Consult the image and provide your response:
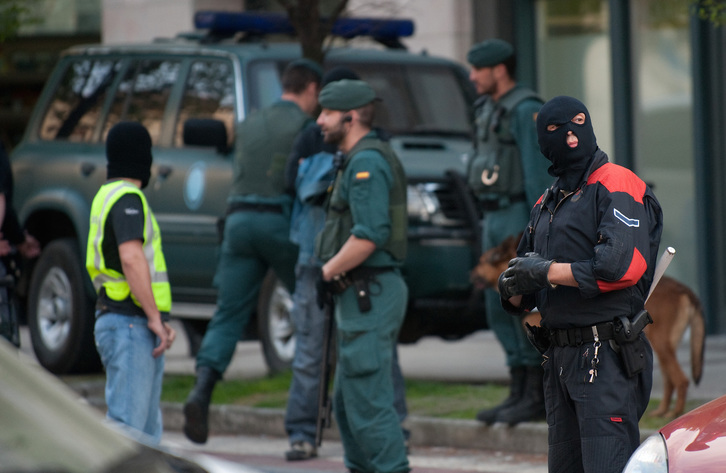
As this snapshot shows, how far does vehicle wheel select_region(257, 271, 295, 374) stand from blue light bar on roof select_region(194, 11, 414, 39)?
1880 mm

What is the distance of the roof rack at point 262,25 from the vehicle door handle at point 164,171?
1.12m

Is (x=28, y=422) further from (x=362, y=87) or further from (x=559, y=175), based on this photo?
(x=362, y=87)

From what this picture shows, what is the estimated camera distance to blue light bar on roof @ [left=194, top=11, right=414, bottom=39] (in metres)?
9.88

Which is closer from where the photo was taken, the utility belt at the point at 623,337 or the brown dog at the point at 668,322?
the utility belt at the point at 623,337

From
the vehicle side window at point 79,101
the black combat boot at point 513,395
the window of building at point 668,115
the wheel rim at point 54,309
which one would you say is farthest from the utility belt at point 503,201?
the window of building at point 668,115

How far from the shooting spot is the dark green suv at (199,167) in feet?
28.3

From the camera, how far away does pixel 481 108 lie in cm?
766

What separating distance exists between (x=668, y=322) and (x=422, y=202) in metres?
1.81

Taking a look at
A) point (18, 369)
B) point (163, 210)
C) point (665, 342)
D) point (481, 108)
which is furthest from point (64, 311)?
point (18, 369)

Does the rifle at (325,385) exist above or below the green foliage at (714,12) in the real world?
below

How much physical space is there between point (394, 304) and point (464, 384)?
3278 mm

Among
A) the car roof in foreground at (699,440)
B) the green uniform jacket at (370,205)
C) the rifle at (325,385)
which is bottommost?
the rifle at (325,385)

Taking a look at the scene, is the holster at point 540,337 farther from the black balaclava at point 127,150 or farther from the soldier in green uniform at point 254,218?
the soldier in green uniform at point 254,218

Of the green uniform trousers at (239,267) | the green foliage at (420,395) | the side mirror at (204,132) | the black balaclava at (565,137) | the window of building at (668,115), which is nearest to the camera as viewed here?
the black balaclava at (565,137)
